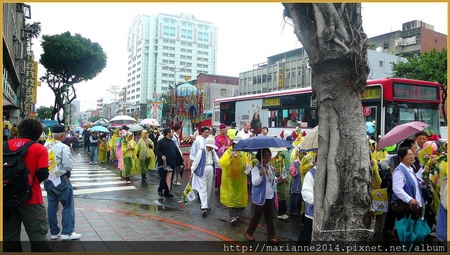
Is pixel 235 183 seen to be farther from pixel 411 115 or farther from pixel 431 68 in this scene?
pixel 431 68

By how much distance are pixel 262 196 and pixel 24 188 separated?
3.20 meters

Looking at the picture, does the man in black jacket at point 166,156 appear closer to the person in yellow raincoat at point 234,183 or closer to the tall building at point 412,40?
the person in yellow raincoat at point 234,183

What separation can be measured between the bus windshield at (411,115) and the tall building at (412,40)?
3226cm

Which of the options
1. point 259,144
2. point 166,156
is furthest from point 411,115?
point 259,144

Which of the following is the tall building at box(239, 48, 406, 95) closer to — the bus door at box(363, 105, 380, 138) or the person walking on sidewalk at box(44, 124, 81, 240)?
the bus door at box(363, 105, 380, 138)

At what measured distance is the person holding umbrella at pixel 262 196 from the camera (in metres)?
5.47

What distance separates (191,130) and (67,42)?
16421 millimetres

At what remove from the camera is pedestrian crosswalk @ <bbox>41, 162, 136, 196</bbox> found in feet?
32.5

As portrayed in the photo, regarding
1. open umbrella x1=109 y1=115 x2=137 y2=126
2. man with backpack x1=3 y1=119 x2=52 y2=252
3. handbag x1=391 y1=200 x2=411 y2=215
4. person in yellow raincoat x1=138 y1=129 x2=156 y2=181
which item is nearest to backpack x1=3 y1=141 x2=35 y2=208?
man with backpack x1=3 y1=119 x2=52 y2=252

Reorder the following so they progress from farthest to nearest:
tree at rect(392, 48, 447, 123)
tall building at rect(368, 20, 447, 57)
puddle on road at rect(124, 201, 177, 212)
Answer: tall building at rect(368, 20, 447, 57) < tree at rect(392, 48, 447, 123) < puddle on road at rect(124, 201, 177, 212)

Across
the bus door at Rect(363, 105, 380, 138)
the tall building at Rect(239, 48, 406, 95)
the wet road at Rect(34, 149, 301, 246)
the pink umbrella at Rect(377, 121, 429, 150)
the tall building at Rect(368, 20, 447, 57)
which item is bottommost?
the wet road at Rect(34, 149, 301, 246)

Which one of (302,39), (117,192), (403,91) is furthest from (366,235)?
(403,91)

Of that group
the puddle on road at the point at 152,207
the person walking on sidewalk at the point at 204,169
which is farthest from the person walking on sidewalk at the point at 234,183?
the puddle on road at the point at 152,207

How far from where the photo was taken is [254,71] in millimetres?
57656
